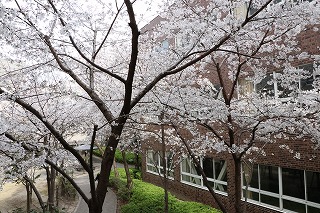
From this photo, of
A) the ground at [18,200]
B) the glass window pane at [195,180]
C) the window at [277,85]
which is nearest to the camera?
the window at [277,85]

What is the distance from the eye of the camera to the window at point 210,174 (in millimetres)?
12953

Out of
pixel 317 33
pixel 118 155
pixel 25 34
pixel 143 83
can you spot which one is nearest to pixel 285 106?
pixel 143 83

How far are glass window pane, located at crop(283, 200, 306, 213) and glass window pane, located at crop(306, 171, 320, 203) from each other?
1.57ft

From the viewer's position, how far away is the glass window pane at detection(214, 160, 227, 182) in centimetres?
1284

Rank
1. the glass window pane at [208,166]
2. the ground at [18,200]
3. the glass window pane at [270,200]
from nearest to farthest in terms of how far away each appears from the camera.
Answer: the glass window pane at [270,200], the glass window pane at [208,166], the ground at [18,200]

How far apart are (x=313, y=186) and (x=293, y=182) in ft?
2.43

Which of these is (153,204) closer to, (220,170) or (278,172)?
(220,170)

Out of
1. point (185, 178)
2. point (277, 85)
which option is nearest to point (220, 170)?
point (185, 178)

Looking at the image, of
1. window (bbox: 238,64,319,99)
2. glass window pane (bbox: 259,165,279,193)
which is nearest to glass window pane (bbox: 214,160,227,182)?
glass window pane (bbox: 259,165,279,193)

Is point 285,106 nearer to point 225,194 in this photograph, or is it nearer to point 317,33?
point 317,33

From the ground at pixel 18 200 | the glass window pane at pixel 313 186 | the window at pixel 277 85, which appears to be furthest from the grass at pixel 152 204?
the window at pixel 277 85

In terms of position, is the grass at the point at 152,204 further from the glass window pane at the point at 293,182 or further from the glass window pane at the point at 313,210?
the glass window pane at the point at 313,210

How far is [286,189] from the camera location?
10008 mm

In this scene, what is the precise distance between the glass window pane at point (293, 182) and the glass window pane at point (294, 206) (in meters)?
0.28
